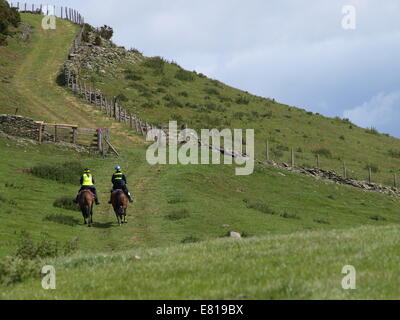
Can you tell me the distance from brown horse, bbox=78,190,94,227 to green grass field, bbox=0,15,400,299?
0.60 meters

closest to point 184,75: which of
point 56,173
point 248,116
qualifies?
point 248,116

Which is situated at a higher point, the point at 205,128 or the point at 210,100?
the point at 210,100

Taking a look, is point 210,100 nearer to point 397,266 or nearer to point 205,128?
point 205,128

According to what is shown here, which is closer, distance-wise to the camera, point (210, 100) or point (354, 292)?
point (354, 292)

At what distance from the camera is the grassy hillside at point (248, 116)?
68.4 metres

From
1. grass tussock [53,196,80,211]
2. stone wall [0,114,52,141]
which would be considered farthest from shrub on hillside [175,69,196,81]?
grass tussock [53,196,80,211]

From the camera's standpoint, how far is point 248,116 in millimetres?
83438

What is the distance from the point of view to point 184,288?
11695 mm

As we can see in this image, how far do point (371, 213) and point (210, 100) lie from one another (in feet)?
162

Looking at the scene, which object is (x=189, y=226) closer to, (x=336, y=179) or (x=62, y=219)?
(x=62, y=219)

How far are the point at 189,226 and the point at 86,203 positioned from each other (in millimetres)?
4910
